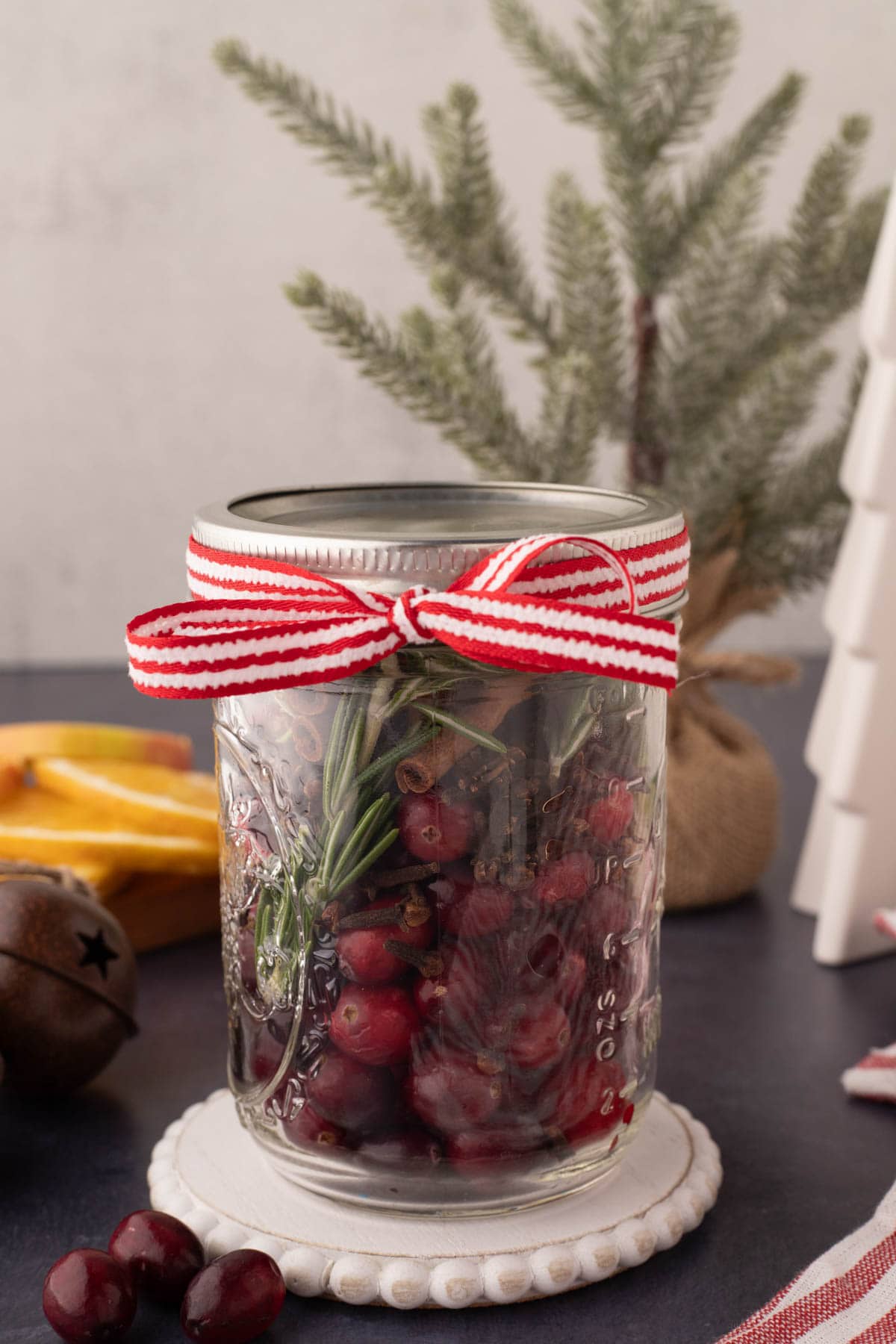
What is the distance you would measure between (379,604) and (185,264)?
53.4 inches

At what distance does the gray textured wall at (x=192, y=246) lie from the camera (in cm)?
165

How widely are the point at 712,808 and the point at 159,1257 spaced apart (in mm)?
526

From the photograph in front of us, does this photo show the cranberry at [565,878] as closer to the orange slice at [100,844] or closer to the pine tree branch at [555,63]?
the orange slice at [100,844]

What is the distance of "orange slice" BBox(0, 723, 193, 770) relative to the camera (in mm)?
980

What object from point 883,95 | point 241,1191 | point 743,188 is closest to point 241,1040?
point 241,1191

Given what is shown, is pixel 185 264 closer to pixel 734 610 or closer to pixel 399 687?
pixel 734 610

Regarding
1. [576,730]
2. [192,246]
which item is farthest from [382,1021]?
[192,246]

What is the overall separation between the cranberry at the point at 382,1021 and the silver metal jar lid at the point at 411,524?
156 mm

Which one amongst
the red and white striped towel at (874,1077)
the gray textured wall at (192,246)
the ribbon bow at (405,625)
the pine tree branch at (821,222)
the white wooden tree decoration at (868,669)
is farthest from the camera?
the gray textured wall at (192,246)

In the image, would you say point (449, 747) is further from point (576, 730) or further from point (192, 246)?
point (192, 246)

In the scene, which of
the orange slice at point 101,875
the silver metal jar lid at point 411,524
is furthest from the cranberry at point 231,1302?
the orange slice at point 101,875

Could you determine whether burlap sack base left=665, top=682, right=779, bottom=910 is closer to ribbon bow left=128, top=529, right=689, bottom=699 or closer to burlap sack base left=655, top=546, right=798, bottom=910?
burlap sack base left=655, top=546, right=798, bottom=910

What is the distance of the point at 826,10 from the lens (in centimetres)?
161

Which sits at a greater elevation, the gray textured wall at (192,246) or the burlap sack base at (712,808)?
the gray textured wall at (192,246)
